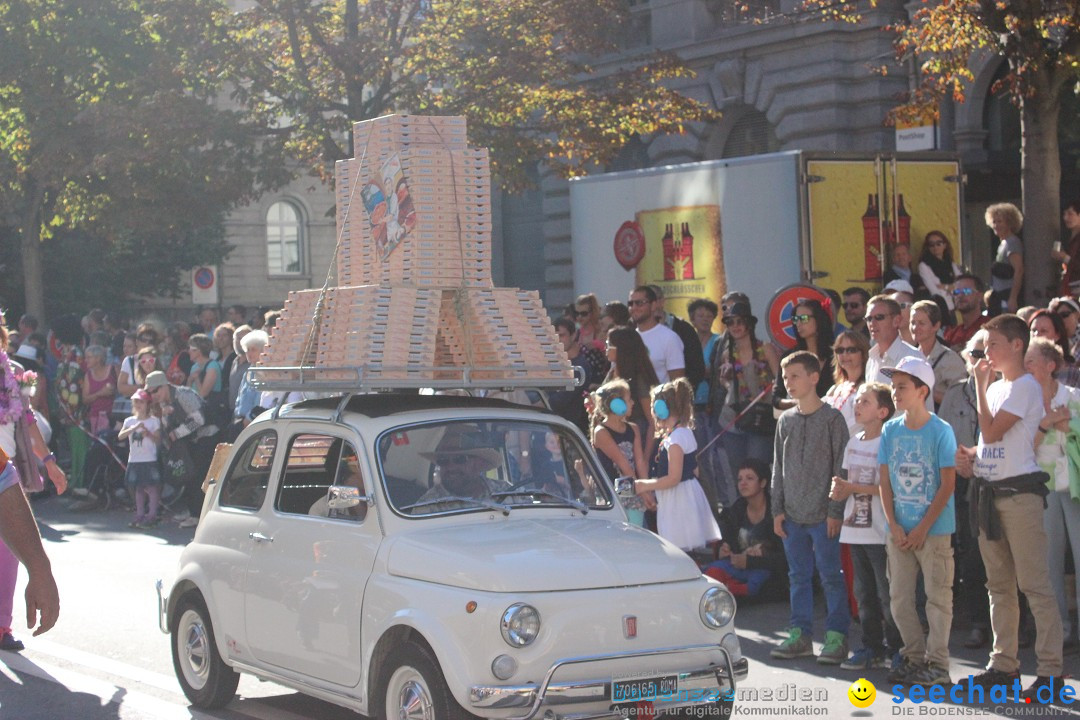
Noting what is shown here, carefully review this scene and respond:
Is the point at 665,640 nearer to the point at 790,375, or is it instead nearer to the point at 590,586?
the point at 590,586

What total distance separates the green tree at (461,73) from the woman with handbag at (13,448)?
37.2ft

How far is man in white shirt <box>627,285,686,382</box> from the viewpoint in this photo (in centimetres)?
1323

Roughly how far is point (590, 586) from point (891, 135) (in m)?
18.8

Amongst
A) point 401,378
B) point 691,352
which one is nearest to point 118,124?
point 691,352

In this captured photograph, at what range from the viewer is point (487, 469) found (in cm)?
746

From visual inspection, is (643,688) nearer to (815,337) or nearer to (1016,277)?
(815,337)

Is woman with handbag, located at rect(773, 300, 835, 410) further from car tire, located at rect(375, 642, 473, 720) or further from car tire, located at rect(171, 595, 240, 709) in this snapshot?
car tire, located at rect(375, 642, 473, 720)

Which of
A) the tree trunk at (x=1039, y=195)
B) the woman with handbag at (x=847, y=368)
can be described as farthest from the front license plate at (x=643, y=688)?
the tree trunk at (x=1039, y=195)

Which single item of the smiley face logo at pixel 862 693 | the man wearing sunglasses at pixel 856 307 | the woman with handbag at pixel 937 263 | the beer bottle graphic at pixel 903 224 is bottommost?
the smiley face logo at pixel 862 693

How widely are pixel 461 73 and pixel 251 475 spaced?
14107 millimetres

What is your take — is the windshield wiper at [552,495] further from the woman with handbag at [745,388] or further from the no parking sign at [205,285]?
the no parking sign at [205,285]

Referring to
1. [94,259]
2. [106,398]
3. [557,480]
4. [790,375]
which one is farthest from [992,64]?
[94,259]

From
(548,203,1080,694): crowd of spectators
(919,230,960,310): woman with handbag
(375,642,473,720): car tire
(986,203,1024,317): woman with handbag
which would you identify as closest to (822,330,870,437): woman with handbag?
(548,203,1080,694): crowd of spectators

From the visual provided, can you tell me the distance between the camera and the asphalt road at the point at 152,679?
26.3ft
